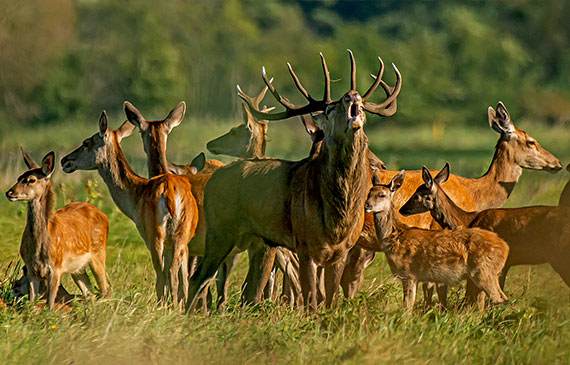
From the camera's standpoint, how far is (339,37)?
50375mm

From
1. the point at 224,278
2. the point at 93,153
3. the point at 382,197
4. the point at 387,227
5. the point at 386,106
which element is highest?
the point at 386,106

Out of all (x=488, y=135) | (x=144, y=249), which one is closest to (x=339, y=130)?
(x=144, y=249)

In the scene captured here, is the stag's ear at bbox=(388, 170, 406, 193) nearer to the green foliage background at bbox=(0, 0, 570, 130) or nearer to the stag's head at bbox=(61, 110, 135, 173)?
the stag's head at bbox=(61, 110, 135, 173)

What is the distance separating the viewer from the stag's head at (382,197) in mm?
8906

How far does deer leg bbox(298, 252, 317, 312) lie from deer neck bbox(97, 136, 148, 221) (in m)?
2.00

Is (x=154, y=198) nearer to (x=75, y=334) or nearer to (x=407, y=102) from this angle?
(x=75, y=334)

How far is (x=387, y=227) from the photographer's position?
8.92 metres

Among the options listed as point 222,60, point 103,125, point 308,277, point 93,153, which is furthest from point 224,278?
point 222,60

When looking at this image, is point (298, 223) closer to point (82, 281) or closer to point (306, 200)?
point (306, 200)

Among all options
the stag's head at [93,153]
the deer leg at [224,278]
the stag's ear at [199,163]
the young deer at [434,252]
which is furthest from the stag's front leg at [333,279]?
the stag's ear at [199,163]

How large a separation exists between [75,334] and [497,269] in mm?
3344

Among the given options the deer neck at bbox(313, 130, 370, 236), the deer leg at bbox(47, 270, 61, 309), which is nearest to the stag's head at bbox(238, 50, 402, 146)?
the deer neck at bbox(313, 130, 370, 236)

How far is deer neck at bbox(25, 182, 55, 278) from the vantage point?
8500 millimetres

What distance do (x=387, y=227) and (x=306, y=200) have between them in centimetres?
133
